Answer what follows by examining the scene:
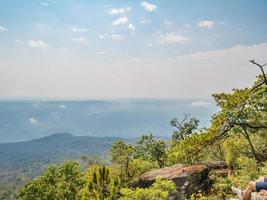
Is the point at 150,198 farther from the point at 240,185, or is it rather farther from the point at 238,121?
the point at 238,121

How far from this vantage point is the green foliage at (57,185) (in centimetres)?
3741

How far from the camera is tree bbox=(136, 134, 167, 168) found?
4041 cm

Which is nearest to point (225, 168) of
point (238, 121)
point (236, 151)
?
point (236, 151)

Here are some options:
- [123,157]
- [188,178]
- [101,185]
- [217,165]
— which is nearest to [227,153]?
[217,165]

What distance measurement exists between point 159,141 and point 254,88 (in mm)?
24934

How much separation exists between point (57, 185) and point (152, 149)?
11.4 meters

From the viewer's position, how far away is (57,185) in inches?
1511

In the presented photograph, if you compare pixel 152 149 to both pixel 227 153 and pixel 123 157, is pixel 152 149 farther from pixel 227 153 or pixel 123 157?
pixel 227 153

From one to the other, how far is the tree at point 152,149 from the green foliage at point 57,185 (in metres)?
7.72

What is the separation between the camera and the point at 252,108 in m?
17.0

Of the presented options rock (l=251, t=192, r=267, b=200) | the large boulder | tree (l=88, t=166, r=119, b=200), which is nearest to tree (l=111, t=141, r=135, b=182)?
tree (l=88, t=166, r=119, b=200)


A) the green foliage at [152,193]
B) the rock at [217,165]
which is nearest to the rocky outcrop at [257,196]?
the green foliage at [152,193]

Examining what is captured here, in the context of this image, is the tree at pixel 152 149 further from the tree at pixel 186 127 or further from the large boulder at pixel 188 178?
the large boulder at pixel 188 178

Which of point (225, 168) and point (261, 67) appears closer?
point (261, 67)
